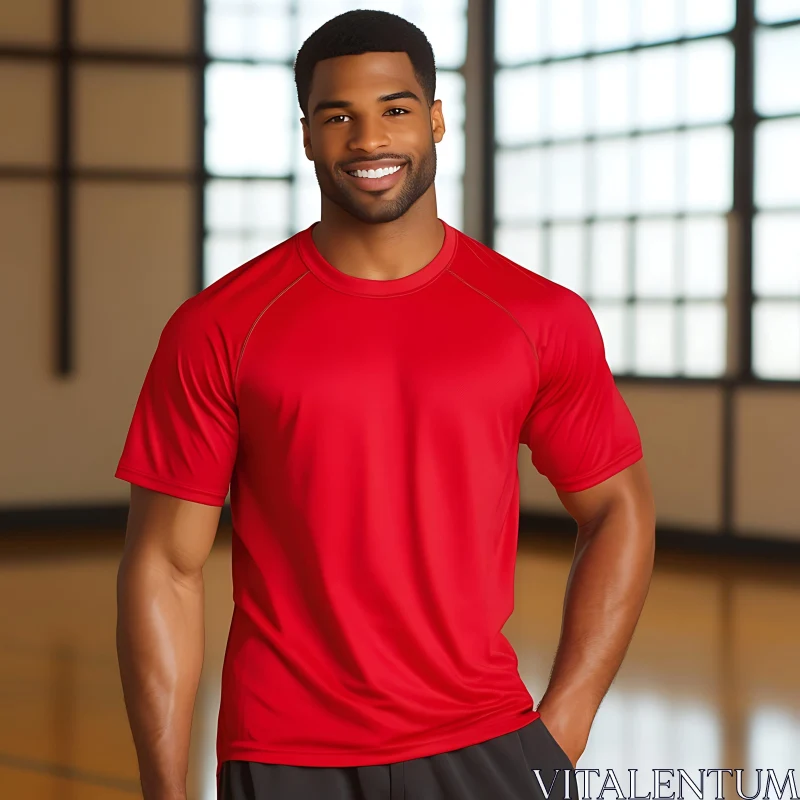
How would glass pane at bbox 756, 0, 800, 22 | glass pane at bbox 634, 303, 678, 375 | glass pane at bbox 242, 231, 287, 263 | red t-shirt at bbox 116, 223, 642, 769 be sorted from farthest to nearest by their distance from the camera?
glass pane at bbox 242, 231, 287, 263, glass pane at bbox 634, 303, 678, 375, glass pane at bbox 756, 0, 800, 22, red t-shirt at bbox 116, 223, 642, 769

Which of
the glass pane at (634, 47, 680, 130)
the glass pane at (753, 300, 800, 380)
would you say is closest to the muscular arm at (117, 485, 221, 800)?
the glass pane at (753, 300, 800, 380)

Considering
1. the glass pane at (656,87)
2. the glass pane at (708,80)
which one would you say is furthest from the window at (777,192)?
the glass pane at (656,87)

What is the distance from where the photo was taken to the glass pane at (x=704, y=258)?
7.27 m

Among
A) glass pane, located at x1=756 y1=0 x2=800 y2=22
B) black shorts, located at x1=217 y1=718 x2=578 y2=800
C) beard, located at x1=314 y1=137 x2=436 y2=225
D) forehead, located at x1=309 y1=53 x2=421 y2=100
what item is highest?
glass pane, located at x1=756 y1=0 x2=800 y2=22

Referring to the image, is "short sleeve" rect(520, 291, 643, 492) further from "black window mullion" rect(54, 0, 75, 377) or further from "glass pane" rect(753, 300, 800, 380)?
"black window mullion" rect(54, 0, 75, 377)

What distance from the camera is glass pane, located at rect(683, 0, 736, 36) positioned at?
7184 mm

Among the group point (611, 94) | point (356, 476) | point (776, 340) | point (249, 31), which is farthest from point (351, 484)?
point (249, 31)

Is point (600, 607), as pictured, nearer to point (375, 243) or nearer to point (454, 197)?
point (375, 243)

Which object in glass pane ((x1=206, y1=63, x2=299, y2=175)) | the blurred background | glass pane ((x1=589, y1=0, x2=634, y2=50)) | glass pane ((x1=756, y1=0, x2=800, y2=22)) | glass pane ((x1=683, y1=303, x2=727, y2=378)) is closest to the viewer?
glass pane ((x1=756, y1=0, x2=800, y2=22))

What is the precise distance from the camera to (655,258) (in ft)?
25.0

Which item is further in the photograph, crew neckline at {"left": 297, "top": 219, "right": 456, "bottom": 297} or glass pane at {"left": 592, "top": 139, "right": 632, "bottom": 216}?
glass pane at {"left": 592, "top": 139, "right": 632, "bottom": 216}

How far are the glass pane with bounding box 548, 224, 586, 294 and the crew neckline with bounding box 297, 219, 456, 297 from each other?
6.51 meters

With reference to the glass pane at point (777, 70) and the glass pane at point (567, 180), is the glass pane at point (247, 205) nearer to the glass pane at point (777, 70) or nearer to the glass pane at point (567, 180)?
the glass pane at point (567, 180)

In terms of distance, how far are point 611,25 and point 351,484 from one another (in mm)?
6809
